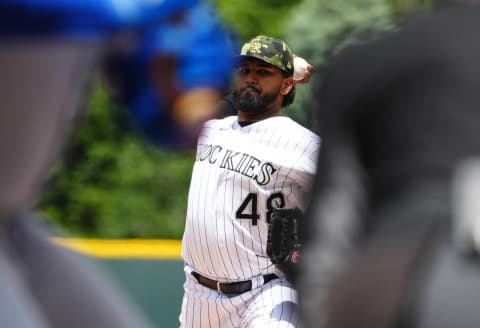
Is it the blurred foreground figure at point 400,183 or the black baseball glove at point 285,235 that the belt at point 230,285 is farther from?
the blurred foreground figure at point 400,183

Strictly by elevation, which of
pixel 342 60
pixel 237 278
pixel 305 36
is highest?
pixel 305 36

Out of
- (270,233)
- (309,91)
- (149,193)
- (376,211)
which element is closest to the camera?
(376,211)

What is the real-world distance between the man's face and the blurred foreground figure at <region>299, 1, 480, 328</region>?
3495mm

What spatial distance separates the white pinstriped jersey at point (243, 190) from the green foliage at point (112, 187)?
190 inches

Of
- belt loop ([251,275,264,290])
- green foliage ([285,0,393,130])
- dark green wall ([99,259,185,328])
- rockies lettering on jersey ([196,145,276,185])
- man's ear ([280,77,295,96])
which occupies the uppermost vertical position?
green foliage ([285,0,393,130])

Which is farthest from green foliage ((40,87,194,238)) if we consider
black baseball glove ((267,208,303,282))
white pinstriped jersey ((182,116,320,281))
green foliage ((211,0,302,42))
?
black baseball glove ((267,208,303,282))

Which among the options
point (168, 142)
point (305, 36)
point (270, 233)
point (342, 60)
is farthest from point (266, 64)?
point (168, 142)

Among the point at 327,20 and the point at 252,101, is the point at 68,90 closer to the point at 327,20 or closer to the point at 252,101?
the point at 252,101

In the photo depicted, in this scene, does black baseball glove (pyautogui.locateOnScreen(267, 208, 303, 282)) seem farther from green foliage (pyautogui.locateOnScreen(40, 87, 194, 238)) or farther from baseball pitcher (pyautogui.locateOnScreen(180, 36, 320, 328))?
green foliage (pyautogui.locateOnScreen(40, 87, 194, 238))

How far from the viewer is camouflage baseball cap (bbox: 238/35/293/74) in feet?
20.9

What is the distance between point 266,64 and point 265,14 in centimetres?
528

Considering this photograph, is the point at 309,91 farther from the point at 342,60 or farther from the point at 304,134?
the point at 342,60

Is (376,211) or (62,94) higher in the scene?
(62,94)

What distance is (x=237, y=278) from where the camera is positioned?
6.22 metres
